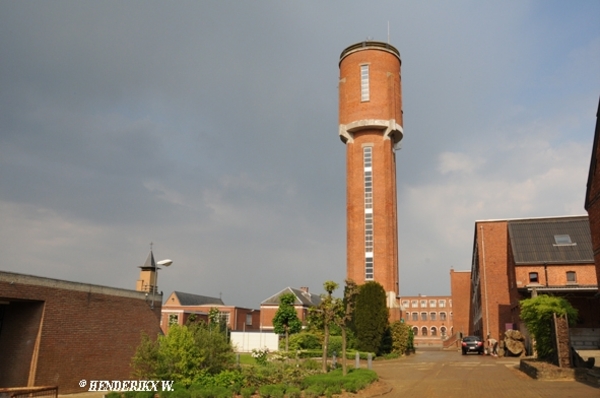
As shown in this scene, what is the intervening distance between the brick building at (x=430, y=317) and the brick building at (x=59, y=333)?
82.3m

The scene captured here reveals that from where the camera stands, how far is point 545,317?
73.0 feet

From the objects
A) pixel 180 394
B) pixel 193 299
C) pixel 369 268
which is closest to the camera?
pixel 180 394

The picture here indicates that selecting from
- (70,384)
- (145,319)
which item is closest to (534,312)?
(145,319)

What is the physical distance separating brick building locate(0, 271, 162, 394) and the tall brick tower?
28336 millimetres

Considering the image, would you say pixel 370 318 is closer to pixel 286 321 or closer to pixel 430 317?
pixel 286 321

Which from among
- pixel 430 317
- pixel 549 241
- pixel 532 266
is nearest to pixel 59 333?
pixel 532 266

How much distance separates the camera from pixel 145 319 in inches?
920

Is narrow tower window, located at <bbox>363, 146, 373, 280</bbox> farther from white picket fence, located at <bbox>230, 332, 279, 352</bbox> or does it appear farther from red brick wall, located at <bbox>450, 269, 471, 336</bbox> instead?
red brick wall, located at <bbox>450, 269, 471, 336</bbox>

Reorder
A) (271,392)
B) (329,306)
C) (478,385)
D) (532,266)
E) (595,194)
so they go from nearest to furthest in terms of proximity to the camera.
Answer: (271,392)
(478,385)
(329,306)
(595,194)
(532,266)

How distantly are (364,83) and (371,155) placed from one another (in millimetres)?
7626

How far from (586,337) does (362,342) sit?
51.7 feet

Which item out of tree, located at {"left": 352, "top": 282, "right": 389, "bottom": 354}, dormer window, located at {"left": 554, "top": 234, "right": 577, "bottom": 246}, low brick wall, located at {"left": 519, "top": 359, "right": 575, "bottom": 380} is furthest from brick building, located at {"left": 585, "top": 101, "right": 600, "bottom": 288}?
tree, located at {"left": 352, "top": 282, "right": 389, "bottom": 354}

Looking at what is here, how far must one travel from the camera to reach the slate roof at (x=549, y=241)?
38.2m

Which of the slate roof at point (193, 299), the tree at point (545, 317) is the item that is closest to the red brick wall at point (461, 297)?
the slate roof at point (193, 299)
